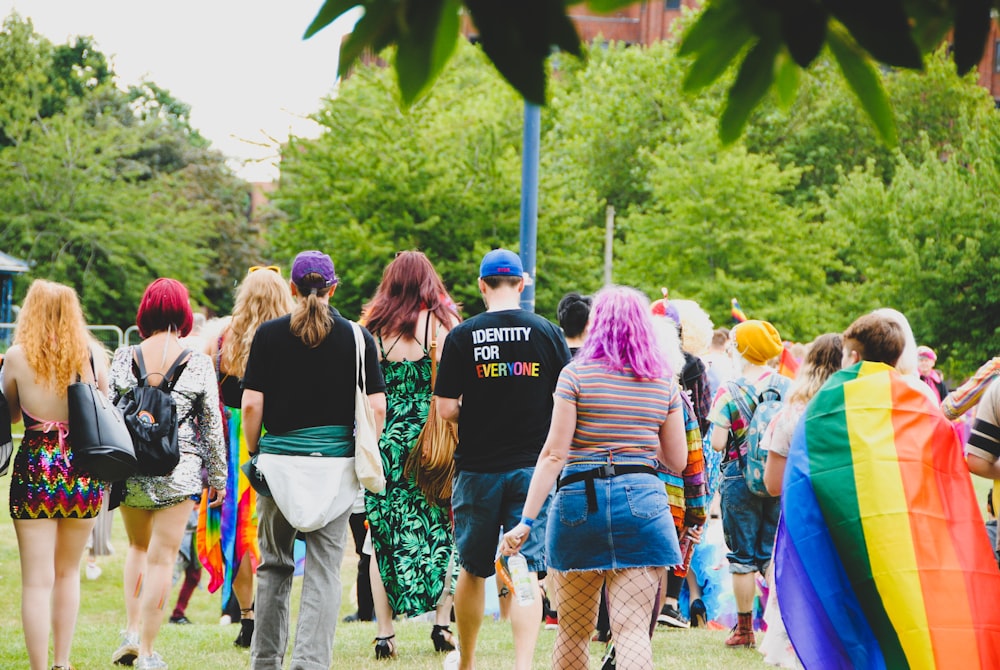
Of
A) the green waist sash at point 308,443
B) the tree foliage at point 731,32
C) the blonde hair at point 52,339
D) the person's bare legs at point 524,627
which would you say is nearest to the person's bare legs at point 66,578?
the blonde hair at point 52,339

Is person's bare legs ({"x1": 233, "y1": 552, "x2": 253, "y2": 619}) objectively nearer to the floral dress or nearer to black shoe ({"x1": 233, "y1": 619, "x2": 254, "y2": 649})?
black shoe ({"x1": 233, "y1": 619, "x2": 254, "y2": 649})

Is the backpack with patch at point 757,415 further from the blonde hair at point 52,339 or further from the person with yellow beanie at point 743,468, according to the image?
the blonde hair at point 52,339

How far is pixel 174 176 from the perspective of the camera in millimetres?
45812

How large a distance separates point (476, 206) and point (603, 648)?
1796cm

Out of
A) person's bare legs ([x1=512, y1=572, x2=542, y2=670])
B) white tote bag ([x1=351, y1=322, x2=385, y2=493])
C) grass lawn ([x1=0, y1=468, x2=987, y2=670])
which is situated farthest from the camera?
grass lawn ([x1=0, y1=468, x2=987, y2=670])

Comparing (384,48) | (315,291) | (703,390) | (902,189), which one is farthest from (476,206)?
(384,48)

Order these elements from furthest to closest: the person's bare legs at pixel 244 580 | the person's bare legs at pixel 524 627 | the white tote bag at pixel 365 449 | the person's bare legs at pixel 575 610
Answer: the person's bare legs at pixel 244 580 → the person's bare legs at pixel 524 627 → the white tote bag at pixel 365 449 → the person's bare legs at pixel 575 610

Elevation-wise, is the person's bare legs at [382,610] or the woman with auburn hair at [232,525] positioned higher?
the woman with auburn hair at [232,525]

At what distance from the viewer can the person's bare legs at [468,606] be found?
5715 mm

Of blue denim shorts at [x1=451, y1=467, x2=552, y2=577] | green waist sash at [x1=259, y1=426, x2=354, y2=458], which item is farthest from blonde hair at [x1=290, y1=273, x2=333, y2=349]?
blue denim shorts at [x1=451, y1=467, x2=552, y2=577]

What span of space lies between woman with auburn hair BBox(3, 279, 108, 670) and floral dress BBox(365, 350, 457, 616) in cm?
165

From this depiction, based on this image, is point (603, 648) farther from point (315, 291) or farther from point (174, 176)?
point (174, 176)

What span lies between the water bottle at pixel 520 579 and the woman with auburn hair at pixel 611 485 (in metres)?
0.36

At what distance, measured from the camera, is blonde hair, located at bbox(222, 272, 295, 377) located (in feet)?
22.5
